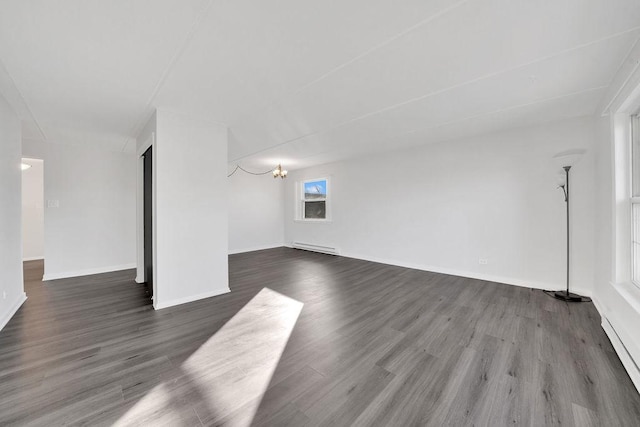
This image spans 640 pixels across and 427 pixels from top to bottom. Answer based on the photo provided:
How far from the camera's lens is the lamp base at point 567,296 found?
120 inches

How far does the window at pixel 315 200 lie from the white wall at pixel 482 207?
0.99m

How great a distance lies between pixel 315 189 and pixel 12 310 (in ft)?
18.8

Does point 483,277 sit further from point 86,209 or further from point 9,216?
point 86,209

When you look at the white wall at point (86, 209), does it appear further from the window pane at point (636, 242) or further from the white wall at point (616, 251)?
the window pane at point (636, 242)

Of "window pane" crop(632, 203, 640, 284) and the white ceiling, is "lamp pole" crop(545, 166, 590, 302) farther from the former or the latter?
"window pane" crop(632, 203, 640, 284)

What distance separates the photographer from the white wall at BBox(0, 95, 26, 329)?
247cm

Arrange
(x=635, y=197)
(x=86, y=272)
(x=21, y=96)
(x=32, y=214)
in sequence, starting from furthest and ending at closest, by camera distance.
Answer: (x=32, y=214) → (x=86, y=272) → (x=21, y=96) → (x=635, y=197)

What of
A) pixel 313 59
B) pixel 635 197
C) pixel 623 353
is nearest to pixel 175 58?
pixel 313 59

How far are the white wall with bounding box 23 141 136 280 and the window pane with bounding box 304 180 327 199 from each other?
4.15 meters

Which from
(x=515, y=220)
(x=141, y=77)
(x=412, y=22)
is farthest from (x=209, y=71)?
(x=515, y=220)

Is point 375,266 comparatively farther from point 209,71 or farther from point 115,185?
point 115,185

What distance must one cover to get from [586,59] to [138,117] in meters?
4.69

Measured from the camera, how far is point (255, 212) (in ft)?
23.6

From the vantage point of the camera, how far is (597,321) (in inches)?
98.8
